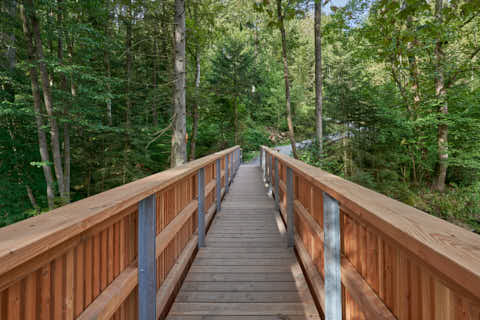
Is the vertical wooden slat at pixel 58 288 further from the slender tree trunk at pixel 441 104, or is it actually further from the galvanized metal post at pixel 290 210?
the slender tree trunk at pixel 441 104

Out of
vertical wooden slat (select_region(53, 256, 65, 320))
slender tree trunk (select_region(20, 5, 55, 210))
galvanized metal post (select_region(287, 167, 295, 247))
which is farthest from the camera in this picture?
slender tree trunk (select_region(20, 5, 55, 210))

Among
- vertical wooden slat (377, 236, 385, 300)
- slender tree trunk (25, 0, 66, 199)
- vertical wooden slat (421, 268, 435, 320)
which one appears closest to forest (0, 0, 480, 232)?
slender tree trunk (25, 0, 66, 199)

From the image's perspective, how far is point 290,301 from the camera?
2.35m

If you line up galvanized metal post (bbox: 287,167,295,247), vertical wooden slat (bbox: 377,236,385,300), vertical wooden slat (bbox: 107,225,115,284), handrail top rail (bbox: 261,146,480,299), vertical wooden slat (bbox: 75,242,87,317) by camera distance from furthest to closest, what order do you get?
galvanized metal post (bbox: 287,167,295,247), vertical wooden slat (bbox: 107,225,115,284), vertical wooden slat (bbox: 377,236,385,300), vertical wooden slat (bbox: 75,242,87,317), handrail top rail (bbox: 261,146,480,299)

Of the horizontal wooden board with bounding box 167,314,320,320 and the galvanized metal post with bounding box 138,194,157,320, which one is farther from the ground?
the galvanized metal post with bounding box 138,194,157,320

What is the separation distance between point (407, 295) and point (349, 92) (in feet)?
38.3

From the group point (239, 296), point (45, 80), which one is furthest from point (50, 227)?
point (45, 80)

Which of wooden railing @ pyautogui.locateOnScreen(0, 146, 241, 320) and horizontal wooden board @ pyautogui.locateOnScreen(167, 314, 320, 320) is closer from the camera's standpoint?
wooden railing @ pyautogui.locateOnScreen(0, 146, 241, 320)

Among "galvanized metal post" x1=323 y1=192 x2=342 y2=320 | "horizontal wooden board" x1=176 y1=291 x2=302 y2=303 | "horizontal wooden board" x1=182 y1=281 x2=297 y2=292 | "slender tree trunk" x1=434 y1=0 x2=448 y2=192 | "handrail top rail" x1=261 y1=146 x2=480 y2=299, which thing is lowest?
"horizontal wooden board" x1=176 y1=291 x2=302 y2=303

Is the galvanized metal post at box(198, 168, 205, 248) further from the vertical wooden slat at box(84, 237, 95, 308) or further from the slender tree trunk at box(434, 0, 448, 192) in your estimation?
the slender tree trunk at box(434, 0, 448, 192)

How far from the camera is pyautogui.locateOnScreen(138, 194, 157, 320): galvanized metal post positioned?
5.43ft

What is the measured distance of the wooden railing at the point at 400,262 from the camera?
630 mm

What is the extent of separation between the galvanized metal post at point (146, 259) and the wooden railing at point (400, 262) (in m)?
1.17

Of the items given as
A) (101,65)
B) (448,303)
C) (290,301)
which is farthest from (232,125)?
(448,303)
